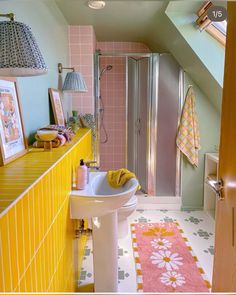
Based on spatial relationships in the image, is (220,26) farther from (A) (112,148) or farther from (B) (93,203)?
(A) (112,148)

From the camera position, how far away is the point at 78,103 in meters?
3.01

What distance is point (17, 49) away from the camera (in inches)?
34.9

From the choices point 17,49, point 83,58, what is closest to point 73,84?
point 83,58

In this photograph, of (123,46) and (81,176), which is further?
(123,46)

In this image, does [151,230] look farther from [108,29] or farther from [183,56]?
[108,29]

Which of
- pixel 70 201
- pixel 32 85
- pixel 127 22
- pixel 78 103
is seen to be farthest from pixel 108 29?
pixel 70 201

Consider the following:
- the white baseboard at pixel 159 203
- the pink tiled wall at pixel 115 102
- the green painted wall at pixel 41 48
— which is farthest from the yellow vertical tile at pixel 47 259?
the pink tiled wall at pixel 115 102

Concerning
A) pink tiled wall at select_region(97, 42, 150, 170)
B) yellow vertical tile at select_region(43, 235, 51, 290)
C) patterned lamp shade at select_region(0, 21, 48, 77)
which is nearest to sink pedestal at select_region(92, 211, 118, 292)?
yellow vertical tile at select_region(43, 235, 51, 290)

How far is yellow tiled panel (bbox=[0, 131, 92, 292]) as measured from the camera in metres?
0.71

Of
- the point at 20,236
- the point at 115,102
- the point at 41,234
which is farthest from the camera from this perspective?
the point at 115,102

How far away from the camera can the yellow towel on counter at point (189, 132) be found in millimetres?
3035

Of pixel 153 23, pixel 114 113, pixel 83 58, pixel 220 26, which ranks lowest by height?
pixel 114 113

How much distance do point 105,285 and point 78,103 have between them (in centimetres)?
197

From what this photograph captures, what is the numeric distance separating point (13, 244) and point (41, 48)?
4.92 ft
